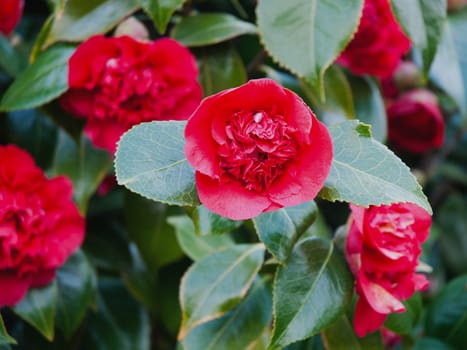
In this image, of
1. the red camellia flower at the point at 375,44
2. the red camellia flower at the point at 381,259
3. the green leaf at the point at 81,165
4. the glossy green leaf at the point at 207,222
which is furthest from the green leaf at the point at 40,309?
the red camellia flower at the point at 375,44

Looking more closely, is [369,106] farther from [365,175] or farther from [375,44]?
[365,175]

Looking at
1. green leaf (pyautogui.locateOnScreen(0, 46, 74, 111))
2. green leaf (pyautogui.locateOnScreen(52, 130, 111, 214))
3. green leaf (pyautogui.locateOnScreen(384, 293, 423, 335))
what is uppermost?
green leaf (pyautogui.locateOnScreen(0, 46, 74, 111))

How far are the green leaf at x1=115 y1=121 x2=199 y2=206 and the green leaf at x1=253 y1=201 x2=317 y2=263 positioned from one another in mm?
99

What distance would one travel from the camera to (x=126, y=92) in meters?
0.77

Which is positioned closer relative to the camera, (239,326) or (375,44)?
(239,326)

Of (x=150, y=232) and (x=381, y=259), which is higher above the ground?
(x=381, y=259)

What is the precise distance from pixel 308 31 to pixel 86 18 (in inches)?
11.2

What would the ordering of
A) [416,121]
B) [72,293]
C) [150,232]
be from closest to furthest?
1. [72,293]
2. [150,232]
3. [416,121]

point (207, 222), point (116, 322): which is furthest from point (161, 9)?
point (116, 322)

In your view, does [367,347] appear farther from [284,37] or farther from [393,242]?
[284,37]

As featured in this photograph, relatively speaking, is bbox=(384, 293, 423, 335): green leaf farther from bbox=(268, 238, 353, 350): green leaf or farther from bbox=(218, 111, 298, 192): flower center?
bbox=(218, 111, 298, 192): flower center

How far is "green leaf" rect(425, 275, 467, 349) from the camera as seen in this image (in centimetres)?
91

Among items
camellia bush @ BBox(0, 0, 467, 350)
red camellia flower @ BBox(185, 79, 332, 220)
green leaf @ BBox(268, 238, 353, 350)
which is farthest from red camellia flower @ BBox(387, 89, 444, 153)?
red camellia flower @ BBox(185, 79, 332, 220)

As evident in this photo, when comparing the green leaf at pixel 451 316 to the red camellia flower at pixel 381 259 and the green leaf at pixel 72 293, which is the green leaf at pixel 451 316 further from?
the green leaf at pixel 72 293
